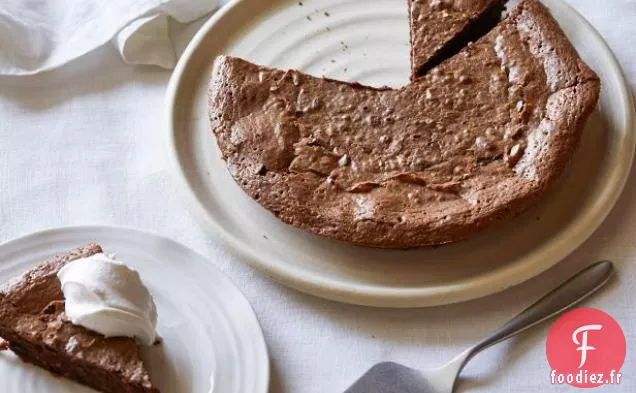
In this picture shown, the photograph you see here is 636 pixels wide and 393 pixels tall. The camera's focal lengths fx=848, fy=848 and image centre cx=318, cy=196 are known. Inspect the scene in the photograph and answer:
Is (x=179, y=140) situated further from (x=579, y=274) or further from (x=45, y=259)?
(x=579, y=274)

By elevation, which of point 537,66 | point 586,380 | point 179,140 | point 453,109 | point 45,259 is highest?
point 537,66

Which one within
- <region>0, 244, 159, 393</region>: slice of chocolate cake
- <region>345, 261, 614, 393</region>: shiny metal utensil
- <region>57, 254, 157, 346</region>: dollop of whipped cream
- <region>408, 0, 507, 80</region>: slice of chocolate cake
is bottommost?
<region>0, 244, 159, 393</region>: slice of chocolate cake

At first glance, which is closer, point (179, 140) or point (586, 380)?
point (586, 380)

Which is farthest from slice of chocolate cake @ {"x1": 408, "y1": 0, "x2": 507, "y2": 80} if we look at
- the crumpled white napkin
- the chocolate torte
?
the crumpled white napkin

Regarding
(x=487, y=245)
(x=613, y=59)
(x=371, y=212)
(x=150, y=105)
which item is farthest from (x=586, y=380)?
(x=150, y=105)

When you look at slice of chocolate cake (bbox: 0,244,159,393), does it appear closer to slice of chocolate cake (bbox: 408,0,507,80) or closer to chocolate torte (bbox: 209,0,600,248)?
chocolate torte (bbox: 209,0,600,248)

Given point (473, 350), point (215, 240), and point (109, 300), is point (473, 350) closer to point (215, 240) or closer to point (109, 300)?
point (215, 240)
